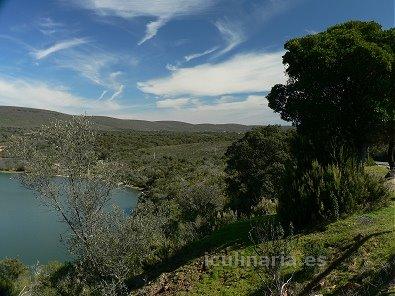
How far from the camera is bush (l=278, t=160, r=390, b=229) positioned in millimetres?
13914

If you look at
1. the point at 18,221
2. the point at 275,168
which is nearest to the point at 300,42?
the point at 275,168

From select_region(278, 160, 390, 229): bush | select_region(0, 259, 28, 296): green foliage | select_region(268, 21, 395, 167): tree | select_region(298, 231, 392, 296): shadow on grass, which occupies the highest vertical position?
select_region(268, 21, 395, 167): tree

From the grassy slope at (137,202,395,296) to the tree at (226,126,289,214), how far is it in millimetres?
14767

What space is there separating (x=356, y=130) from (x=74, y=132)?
39.6ft

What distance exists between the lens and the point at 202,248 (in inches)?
625

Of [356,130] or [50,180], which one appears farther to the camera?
[50,180]

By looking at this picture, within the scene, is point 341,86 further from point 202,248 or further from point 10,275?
point 10,275

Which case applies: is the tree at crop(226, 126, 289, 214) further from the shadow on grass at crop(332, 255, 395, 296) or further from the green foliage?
the shadow on grass at crop(332, 255, 395, 296)

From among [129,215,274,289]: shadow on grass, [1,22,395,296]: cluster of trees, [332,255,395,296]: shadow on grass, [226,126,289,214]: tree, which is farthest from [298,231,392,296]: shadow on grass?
[226,126,289,214]: tree

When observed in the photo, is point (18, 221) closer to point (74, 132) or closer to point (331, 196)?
point (74, 132)

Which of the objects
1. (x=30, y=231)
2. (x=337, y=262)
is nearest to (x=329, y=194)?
(x=337, y=262)

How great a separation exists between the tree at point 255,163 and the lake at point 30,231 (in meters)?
9.05

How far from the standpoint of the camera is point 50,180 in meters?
19.4

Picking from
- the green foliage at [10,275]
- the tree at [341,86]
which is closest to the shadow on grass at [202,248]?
the tree at [341,86]
